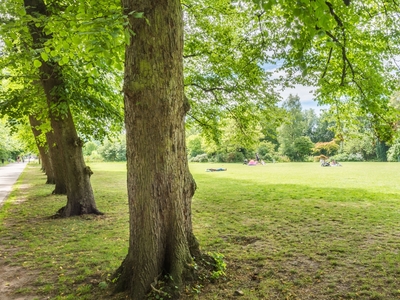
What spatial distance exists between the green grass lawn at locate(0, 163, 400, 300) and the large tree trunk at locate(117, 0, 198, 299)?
607 mm

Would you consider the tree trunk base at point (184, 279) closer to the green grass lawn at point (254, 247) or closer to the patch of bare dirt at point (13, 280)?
the green grass lawn at point (254, 247)

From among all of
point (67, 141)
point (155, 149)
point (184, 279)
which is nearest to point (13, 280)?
point (184, 279)

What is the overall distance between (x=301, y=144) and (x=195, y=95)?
139 ft

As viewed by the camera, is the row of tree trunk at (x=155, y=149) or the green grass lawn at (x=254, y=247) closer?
the row of tree trunk at (x=155, y=149)

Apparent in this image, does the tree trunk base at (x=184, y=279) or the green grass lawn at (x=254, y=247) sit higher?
the tree trunk base at (x=184, y=279)

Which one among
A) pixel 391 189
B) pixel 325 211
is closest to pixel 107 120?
pixel 325 211

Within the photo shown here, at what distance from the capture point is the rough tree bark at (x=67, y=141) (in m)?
8.02

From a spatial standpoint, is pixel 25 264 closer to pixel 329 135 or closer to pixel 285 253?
pixel 285 253

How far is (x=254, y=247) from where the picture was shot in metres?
5.89

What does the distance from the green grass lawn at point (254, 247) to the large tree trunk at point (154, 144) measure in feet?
1.99

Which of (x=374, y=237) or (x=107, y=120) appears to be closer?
(x=374, y=237)

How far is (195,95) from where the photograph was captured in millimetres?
10680

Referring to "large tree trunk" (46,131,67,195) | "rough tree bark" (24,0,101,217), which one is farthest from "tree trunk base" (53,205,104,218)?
"large tree trunk" (46,131,67,195)

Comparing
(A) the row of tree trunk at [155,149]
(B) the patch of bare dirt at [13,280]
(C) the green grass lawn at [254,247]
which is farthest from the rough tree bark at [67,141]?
(A) the row of tree trunk at [155,149]
